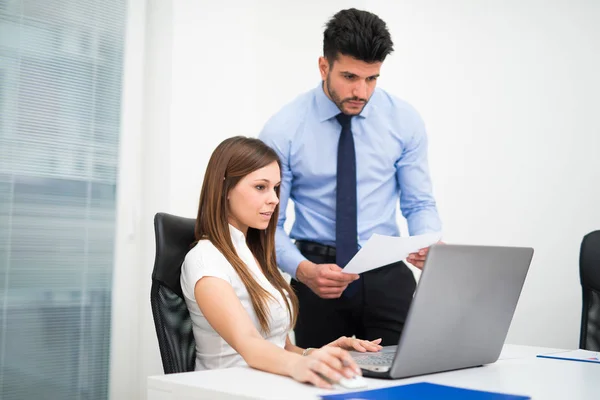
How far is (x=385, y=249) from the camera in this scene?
1630mm

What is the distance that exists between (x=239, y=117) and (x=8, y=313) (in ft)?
5.14

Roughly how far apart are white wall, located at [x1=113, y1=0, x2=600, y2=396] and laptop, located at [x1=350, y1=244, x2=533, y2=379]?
1.72 meters

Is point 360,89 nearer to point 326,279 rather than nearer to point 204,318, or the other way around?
point 326,279

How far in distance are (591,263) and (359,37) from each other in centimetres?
110

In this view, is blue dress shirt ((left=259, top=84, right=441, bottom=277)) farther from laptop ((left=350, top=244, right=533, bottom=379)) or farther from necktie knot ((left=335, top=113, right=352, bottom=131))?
laptop ((left=350, top=244, right=533, bottom=379))

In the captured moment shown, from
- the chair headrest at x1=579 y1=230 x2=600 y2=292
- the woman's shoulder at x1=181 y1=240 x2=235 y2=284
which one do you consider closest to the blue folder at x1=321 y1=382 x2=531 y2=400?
the woman's shoulder at x1=181 y1=240 x2=235 y2=284

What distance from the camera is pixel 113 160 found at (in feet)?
9.96

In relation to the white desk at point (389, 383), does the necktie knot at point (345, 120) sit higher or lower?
higher

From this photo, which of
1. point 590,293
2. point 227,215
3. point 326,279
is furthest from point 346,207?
point 590,293

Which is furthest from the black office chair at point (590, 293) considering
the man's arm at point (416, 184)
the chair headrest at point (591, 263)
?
the man's arm at point (416, 184)

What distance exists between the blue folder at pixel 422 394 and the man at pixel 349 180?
97cm

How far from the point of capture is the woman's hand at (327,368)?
1037 millimetres

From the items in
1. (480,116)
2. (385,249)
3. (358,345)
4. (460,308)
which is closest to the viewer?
(460,308)

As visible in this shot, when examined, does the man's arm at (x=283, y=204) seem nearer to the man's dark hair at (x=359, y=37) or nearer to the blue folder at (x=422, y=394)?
the man's dark hair at (x=359, y=37)
